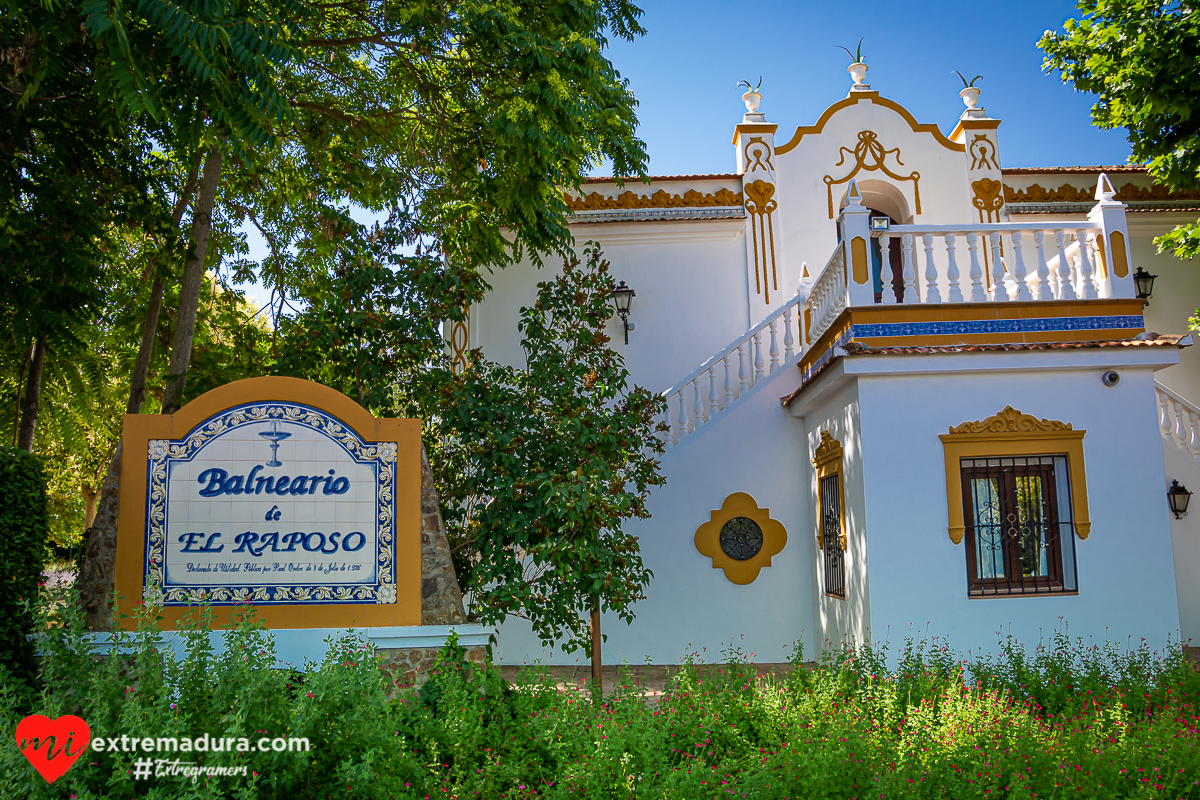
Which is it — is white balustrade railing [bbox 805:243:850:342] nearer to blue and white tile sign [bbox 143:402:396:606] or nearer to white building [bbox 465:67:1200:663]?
white building [bbox 465:67:1200:663]

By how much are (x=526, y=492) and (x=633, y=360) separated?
200 inches

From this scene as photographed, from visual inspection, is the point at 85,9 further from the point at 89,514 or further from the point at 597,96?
the point at 89,514

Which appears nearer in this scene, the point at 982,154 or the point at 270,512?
the point at 270,512

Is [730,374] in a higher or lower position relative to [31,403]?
higher

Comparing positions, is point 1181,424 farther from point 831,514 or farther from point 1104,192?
point 831,514

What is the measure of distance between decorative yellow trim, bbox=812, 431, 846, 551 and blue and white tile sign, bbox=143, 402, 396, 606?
4.69 meters

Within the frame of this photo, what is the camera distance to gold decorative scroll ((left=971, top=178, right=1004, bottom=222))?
472 inches

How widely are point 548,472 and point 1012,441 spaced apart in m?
4.50

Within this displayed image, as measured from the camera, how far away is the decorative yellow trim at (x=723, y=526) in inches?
392

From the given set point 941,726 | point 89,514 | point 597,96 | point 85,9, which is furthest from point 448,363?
point 89,514

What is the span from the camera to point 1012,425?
767 cm

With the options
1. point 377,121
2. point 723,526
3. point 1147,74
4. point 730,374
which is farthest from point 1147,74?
point 377,121

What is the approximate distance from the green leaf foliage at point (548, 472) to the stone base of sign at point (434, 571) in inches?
11.9

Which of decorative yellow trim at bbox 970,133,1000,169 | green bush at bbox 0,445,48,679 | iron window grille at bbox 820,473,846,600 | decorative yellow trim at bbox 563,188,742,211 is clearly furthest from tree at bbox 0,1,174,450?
decorative yellow trim at bbox 970,133,1000,169
